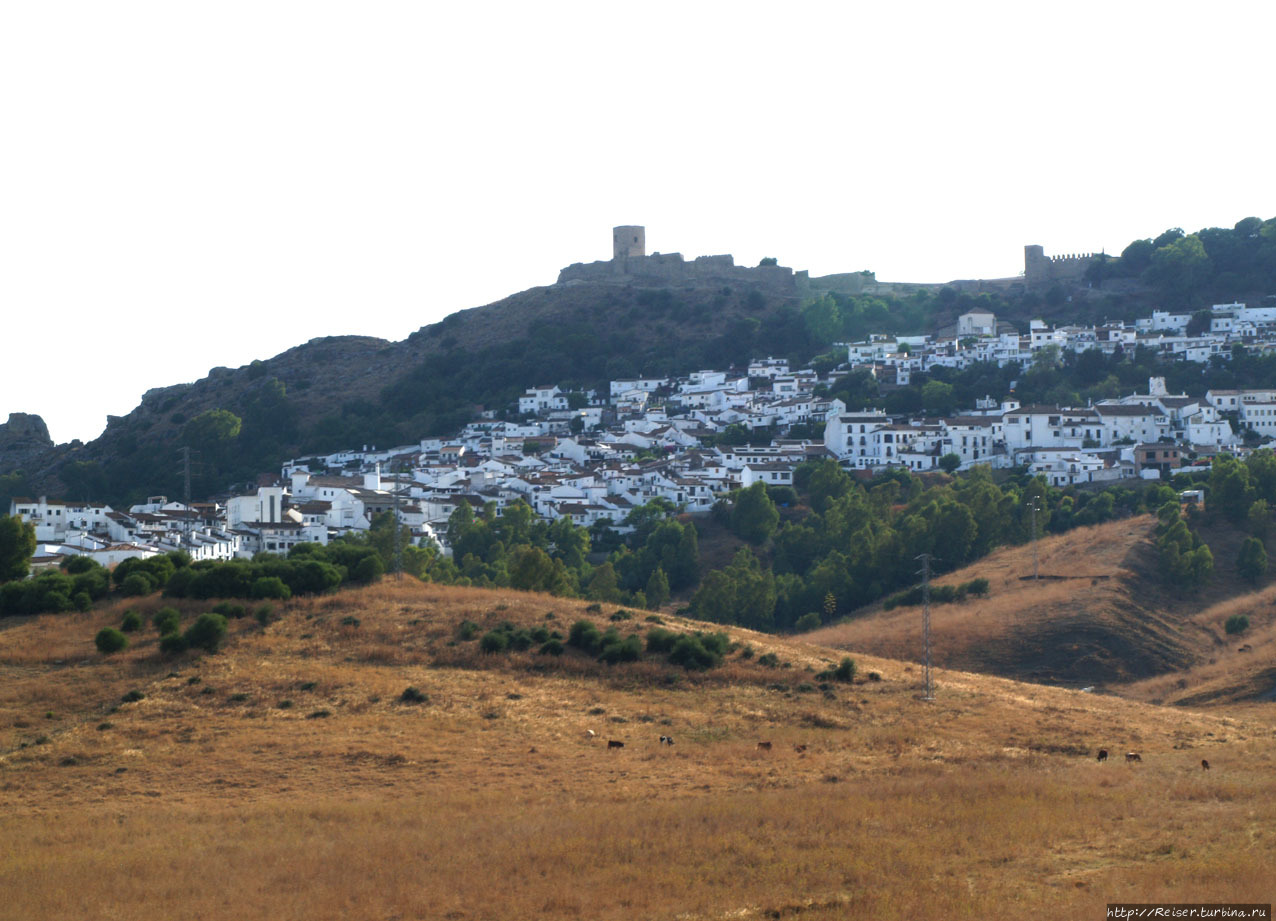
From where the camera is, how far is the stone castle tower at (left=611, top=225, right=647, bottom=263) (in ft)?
375

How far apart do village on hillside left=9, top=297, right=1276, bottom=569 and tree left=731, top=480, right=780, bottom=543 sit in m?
→ 4.61

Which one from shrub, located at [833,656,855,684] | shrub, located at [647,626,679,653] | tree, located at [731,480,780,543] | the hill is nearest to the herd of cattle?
shrub, located at [833,656,855,684]

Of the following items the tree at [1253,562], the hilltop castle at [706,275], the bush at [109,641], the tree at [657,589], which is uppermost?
the hilltop castle at [706,275]

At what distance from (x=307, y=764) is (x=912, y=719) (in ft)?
34.9

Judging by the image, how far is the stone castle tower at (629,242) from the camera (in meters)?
114

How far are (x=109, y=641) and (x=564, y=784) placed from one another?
11.5m

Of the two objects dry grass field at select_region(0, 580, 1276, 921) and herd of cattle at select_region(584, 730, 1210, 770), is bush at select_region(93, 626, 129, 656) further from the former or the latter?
herd of cattle at select_region(584, 730, 1210, 770)

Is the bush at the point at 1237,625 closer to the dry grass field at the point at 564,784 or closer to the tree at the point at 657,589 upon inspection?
the dry grass field at the point at 564,784

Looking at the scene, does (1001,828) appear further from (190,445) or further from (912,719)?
(190,445)

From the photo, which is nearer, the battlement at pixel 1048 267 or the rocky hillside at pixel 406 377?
the rocky hillside at pixel 406 377

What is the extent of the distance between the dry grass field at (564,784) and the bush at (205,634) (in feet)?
1.28

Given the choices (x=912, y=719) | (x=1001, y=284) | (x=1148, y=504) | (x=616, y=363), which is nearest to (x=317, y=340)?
(x=616, y=363)

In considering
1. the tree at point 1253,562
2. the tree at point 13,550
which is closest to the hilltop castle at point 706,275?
the tree at point 1253,562

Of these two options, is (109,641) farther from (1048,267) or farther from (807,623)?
(1048,267)
